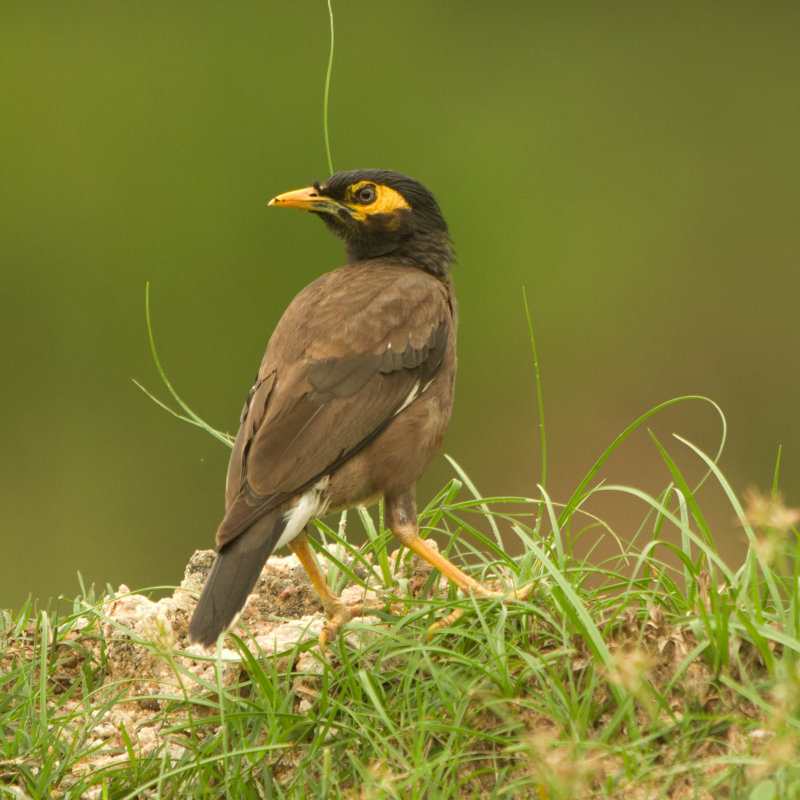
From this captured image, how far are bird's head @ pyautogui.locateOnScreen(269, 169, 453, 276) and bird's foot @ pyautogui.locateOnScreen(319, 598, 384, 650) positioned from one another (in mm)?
1507

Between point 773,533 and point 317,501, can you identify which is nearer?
point 773,533

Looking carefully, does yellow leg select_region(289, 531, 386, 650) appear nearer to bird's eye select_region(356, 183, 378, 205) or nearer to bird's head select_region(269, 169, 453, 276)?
bird's head select_region(269, 169, 453, 276)

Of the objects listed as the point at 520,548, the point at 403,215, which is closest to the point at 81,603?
the point at 520,548

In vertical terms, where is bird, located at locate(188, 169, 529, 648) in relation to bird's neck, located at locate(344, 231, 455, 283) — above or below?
below

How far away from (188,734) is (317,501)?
793 millimetres

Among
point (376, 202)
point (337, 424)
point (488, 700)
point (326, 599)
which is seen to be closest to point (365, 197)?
point (376, 202)

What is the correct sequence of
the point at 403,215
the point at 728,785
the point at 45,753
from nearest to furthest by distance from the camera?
the point at 728,785 → the point at 45,753 → the point at 403,215

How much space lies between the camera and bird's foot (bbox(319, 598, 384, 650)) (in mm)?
→ 3171

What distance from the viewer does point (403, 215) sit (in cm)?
443

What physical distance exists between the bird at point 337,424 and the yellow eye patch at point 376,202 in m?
0.23

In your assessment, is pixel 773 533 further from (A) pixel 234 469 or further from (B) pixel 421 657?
(A) pixel 234 469

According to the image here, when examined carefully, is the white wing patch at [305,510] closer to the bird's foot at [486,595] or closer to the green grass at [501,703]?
the green grass at [501,703]

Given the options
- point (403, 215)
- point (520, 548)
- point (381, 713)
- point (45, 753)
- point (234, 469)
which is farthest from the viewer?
point (403, 215)

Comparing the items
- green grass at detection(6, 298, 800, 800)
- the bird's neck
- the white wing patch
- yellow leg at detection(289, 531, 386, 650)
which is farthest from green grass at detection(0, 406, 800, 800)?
the bird's neck
